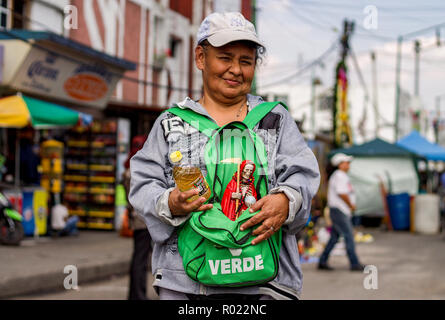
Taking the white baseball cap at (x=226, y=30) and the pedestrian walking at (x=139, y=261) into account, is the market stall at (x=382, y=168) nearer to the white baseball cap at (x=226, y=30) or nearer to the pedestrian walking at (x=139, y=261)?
the pedestrian walking at (x=139, y=261)

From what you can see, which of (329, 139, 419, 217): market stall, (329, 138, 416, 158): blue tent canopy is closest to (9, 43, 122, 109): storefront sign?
(329, 139, 419, 217): market stall

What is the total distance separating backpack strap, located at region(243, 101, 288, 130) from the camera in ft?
7.38

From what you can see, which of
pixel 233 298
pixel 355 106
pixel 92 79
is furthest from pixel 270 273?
pixel 355 106

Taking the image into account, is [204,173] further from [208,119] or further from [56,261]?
[56,261]

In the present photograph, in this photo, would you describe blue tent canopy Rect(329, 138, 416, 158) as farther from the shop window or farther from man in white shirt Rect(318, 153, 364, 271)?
man in white shirt Rect(318, 153, 364, 271)

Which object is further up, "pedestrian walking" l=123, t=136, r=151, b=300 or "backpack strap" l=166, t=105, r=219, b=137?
"backpack strap" l=166, t=105, r=219, b=137

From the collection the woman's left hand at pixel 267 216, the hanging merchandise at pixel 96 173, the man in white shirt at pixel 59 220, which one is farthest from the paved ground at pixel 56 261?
the woman's left hand at pixel 267 216

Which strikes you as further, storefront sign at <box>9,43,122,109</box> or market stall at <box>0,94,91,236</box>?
storefront sign at <box>9,43,122,109</box>

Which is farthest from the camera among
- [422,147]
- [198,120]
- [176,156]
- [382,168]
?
[422,147]

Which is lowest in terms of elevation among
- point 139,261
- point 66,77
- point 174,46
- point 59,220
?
point 59,220

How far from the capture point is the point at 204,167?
7.38 ft

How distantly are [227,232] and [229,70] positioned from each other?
0.66 m

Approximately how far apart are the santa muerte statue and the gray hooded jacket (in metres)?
0.12

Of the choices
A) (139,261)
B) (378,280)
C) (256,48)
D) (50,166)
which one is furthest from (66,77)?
(256,48)
